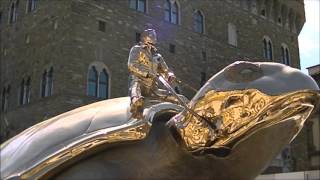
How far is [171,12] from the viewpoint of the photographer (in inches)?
898

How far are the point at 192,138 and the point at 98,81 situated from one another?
16.0 meters

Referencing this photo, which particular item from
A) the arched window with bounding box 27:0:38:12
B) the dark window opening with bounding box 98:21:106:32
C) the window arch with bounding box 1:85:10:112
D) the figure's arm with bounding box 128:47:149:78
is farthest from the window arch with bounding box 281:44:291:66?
the figure's arm with bounding box 128:47:149:78

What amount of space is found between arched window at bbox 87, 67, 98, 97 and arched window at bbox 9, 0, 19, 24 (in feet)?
18.2

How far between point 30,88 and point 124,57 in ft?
12.2

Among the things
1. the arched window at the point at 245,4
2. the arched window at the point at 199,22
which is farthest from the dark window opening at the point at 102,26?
the arched window at the point at 245,4

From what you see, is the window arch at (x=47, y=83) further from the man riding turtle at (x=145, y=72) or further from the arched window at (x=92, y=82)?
the man riding turtle at (x=145, y=72)

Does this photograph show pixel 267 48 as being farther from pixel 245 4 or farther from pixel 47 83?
pixel 47 83

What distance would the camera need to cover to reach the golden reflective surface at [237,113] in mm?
2838

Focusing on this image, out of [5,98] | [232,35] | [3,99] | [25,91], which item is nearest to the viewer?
[25,91]

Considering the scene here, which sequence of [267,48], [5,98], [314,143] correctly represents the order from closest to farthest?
[5,98] → [314,143] → [267,48]

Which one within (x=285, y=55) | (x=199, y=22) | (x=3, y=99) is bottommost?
(x=3, y=99)

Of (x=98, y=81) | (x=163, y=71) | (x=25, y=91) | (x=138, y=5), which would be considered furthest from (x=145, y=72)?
(x=138, y=5)

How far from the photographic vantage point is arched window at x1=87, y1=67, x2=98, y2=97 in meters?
18.5

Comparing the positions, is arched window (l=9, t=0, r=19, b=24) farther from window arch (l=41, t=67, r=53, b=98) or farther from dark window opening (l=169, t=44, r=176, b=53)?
dark window opening (l=169, t=44, r=176, b=53)
